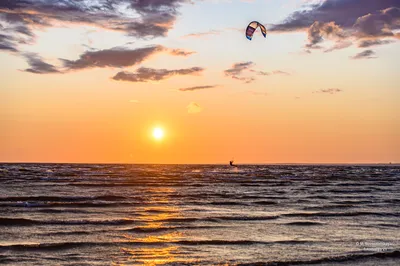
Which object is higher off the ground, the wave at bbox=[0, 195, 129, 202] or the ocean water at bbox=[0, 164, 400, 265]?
the wave at bbox=[0, 195, 129, 202]

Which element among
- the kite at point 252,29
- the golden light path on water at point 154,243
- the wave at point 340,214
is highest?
the kite at point 252,29

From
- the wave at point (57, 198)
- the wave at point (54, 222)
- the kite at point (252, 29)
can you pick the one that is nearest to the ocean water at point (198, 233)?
the wave at point (54, 222)

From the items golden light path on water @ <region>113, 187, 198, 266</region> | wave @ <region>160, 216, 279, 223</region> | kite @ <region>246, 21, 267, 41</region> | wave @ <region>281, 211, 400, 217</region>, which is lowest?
golden light path on water @ <region>113, 187, 198, 266</region>

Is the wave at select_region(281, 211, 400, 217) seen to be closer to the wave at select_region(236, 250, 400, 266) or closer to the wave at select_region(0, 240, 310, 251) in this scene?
the wave at select_region(0, 240, 310, 251)

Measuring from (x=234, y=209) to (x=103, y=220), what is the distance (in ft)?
26.7

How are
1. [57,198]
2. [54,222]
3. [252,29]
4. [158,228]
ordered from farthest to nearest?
1. [252,29]
2. [57,198]
3. [54,222]
4. [158,228]

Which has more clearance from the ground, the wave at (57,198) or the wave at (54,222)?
the wave at (57,198)

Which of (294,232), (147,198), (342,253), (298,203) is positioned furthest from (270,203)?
(342,253)

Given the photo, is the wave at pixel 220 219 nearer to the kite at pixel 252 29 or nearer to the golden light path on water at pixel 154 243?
the golden light path on water at pixel 154 243

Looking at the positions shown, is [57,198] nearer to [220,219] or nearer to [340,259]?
[220,219]

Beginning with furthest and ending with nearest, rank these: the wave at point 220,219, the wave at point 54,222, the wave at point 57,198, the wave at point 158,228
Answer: the wave at point 57,198 → the wave at point 220,219 → the wave at point 54,222 → the wave at point 158,228

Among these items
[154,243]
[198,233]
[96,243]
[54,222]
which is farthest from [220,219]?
[96,243]

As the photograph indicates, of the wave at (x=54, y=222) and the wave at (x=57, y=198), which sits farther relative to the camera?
the wave at (x=57, y=198)

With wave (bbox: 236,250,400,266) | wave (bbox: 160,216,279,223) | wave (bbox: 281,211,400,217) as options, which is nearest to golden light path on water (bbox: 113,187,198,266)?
wave (bbox: 160,216,279,223)
